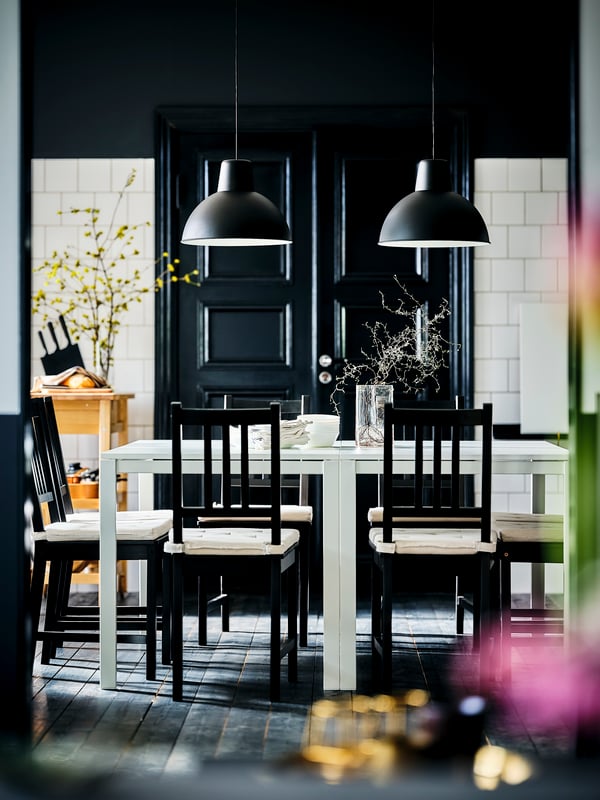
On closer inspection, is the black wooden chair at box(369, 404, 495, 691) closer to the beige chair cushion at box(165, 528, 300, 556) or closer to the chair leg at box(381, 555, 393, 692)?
the chair leg at box(381, 555, 393, 692)

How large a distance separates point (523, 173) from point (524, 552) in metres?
2.42

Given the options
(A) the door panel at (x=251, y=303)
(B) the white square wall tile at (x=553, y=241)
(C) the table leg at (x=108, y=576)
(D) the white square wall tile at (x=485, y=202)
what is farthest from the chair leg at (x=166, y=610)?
(B) the white square wall tile at (x=553, y=241)

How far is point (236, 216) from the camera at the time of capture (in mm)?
4090

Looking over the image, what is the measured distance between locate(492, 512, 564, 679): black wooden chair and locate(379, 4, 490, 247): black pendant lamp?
1.10m

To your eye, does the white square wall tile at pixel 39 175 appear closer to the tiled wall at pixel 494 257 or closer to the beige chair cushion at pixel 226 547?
the tiled wall at pixel 494 257

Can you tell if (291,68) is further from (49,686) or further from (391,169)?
(49,686)

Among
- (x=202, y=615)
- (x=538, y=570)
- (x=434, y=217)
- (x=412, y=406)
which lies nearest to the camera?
(x=434, y=217)

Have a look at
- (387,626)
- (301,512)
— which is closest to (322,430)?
(301,512)

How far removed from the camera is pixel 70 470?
17.9ft

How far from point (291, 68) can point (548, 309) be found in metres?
1.85

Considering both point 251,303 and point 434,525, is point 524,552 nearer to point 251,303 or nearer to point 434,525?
point 434,525

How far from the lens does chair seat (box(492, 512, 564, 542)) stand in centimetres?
398

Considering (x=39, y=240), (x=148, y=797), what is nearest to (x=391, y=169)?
(x=39, y=240)

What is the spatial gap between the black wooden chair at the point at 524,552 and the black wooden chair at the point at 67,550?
1288mm
